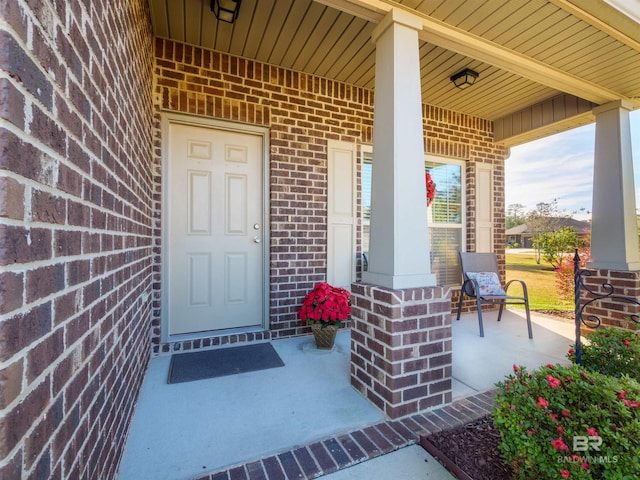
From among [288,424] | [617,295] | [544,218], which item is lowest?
[288,424]

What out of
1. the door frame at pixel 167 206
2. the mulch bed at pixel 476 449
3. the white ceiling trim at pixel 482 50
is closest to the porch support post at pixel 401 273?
the white ceiling trim at pixel 482 50

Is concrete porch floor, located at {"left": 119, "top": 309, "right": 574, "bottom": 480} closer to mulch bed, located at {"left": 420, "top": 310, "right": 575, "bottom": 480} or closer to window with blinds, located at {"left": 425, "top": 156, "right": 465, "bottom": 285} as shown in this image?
mulch bed, located at {"left": 420, "top": 310, "right": 575, "bottom": 480}

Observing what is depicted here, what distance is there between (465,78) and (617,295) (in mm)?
2733

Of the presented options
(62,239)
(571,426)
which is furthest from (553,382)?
(62,239)

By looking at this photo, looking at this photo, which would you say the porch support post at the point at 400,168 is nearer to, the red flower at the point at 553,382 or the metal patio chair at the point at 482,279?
the red flower at the point at 553,382

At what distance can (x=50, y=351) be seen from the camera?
25.8 inches

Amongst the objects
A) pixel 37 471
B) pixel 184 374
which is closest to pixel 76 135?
pixel 37 471

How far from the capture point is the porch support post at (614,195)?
A: 3131 mm

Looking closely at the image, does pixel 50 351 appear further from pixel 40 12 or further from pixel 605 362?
pixel 605 362

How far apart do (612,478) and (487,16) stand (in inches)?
101

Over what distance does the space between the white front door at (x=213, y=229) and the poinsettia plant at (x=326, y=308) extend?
1.96 feet

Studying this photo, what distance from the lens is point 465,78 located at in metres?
3.11

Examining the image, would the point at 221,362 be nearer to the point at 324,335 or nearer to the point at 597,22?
the point at 324,335

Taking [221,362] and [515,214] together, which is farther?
[515,214]
